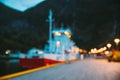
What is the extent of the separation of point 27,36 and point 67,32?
5.36 meters

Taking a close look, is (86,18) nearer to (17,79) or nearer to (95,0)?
(95,0)

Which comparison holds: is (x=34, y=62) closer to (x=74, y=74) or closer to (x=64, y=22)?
(x=64, y=22)

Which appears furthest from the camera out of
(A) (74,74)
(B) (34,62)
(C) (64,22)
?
(C) (64,22)

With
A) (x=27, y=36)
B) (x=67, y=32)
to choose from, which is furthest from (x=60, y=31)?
(x=27, y=36)

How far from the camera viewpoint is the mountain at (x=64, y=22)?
11146mm

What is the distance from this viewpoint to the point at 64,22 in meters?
23.5

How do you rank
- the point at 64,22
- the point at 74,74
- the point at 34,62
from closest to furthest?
the point at 74,74 → the point at 34,62 → the point at 64,22

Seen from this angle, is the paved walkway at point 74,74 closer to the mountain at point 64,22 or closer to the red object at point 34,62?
the mountain at point 64,22

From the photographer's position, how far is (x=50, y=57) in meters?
21.9

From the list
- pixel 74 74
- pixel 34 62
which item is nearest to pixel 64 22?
pixel 34 62

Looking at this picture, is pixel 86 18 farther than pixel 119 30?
No

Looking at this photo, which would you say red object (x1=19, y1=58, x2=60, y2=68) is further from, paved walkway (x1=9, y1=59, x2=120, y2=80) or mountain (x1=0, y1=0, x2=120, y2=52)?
paved walkway (x1=9, y1=59, x2=120, y2=80)

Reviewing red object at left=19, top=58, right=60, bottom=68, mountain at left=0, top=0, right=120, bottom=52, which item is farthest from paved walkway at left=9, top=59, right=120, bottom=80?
red object at left=19, top=58, right=60, bottom=68

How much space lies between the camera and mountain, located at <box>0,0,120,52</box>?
11.1m
